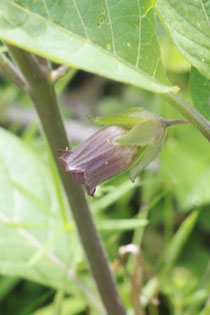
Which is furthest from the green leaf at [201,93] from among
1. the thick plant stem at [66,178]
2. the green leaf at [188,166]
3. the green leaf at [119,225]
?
the green leaf at [188,166]

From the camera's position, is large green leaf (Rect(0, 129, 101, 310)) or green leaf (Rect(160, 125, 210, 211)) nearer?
large green leaf (Rect(0, 129, 101, 310))

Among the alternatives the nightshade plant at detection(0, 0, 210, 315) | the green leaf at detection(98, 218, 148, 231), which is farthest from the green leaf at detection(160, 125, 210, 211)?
the nightshade plant at detection(0, 0, 210, 315)

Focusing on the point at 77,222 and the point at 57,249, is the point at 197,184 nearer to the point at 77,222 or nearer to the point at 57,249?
the point at 57,249

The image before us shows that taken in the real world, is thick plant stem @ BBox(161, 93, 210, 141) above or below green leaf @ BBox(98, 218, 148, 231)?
above

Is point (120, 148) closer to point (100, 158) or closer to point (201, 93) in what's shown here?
point (100, 158)

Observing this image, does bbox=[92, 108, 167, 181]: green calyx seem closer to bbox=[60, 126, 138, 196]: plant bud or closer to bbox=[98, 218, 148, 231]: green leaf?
bbox=[60, 126, 138, 196]: plant bud

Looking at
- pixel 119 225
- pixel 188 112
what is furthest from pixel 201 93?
pixel 119 225

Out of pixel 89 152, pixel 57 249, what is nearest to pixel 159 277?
pixel 57 249
